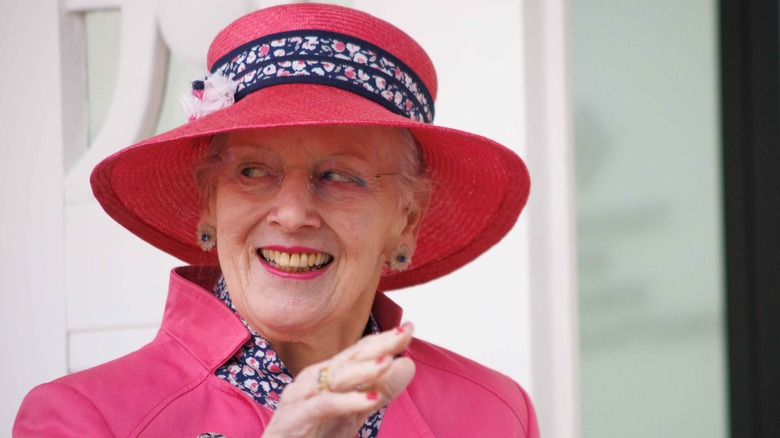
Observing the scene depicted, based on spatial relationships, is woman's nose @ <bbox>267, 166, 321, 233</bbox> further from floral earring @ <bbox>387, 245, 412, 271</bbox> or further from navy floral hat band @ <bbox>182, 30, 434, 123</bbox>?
floral earring @ <bbox>387, 245, 412, 271</bbox>

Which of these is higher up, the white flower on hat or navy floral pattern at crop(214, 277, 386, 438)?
the white flower on hat

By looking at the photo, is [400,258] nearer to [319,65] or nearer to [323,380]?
[319,65]

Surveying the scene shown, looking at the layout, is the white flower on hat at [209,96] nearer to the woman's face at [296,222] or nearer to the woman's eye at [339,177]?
the woman's face at [296,222]

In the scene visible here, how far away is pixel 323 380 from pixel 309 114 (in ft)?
1.98

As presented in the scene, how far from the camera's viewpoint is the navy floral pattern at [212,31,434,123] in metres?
2.00

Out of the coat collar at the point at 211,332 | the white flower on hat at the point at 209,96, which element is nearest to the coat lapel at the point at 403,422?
the coat collar at the point at 211,332

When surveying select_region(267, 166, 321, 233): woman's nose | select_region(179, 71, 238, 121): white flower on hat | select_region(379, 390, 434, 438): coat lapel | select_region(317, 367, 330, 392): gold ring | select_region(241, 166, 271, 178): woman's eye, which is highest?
select_region(179, 71, 238, 121): white flower on hat

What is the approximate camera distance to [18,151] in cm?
327

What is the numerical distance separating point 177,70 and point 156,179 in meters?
1.07

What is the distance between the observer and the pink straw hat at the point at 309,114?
1.93 meters

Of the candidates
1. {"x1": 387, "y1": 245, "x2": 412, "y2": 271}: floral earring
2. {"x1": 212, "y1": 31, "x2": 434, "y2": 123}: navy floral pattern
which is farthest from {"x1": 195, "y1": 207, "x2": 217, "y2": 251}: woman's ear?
{"x1": 387, "y1": 245, "x2": 412, "y2": 271}: floral earring

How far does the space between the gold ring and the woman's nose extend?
566 millimetres

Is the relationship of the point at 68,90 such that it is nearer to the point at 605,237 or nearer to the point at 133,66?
the point at 133,66

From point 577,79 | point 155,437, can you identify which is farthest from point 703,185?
point 155,437
